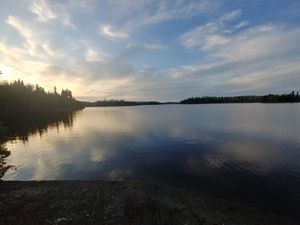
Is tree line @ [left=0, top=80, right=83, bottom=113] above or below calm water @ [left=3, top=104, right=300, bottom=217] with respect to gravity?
above

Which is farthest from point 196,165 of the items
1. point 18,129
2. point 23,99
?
point 23,99

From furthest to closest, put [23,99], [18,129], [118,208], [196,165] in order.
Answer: [23,99] → [18,129] → [196,165] → [118,208]

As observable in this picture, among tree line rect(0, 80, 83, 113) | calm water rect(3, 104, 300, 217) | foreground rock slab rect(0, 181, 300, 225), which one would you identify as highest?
tree line rect(0, 80, 83, 113)

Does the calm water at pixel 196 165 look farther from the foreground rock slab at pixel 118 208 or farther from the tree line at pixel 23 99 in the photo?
the tree line at pixel 23 99

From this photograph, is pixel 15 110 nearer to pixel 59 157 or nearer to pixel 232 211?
pixel 59 157

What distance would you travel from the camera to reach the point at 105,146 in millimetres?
32281

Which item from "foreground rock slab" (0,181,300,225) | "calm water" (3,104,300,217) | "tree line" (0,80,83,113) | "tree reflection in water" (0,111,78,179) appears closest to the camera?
"foreground rock slab" (0,181,300,225)

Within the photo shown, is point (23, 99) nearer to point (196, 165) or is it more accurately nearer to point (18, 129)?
point (18, 129)

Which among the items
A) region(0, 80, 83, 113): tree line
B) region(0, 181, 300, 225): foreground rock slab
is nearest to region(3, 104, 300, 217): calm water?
region(0, 181, 300, 225): foreground rock slab

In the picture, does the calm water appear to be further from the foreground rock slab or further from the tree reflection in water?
the tree reflection in water

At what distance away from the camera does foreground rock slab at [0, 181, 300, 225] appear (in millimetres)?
10133

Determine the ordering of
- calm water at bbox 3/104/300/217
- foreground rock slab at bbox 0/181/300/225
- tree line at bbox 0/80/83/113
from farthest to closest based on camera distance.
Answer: tree line at bbox 0/80/83/113, calm water at bbox 3/104/300/217, foreground rock slab at bbox 0/181/300/225

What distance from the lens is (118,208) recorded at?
11289mm

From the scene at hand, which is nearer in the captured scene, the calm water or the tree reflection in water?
the calm water
